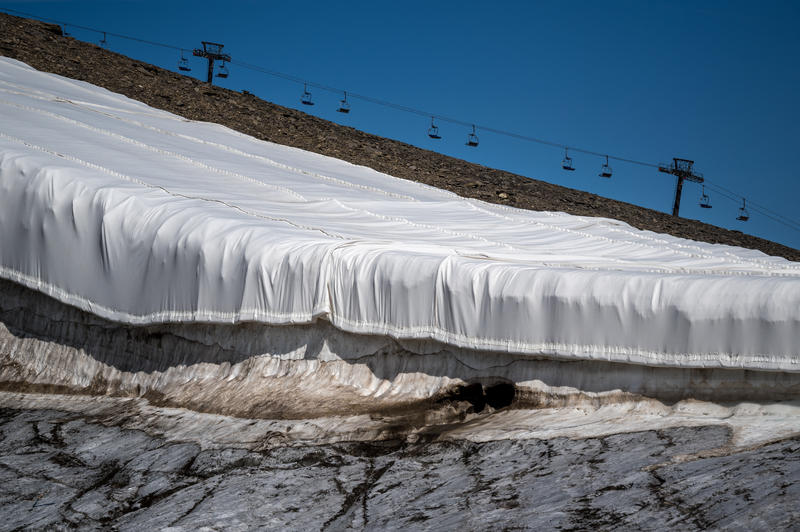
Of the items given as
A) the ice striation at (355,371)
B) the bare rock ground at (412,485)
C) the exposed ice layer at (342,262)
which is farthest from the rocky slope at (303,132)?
the bare rock ground at (412,485)

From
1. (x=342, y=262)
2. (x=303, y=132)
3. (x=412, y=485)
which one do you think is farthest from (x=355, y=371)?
(x=303, y=132)

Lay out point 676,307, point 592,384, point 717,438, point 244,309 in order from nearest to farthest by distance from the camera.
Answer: point 717,438 → point 676,307 → point 592,384 → point 244,309

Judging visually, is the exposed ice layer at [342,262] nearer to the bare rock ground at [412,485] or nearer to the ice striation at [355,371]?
the ice striation at [355,371]

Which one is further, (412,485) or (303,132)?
(303,132)

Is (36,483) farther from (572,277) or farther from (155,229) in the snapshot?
(572,277)

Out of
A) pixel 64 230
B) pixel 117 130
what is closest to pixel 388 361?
pixel 64 230

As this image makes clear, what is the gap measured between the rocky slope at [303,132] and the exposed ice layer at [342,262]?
12.8 ft

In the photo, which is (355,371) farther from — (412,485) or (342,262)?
(412,485)

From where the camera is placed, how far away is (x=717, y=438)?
6.89 ft

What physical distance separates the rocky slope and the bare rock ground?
6.85 m

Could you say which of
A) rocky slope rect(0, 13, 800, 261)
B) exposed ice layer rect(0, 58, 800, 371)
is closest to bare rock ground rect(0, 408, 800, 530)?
exposed ice layer rect(0, 58, 800, 371)

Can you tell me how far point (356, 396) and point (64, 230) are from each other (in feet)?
5.69

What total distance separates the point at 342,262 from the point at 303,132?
7.48 meters

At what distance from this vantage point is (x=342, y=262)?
9.77 feet
